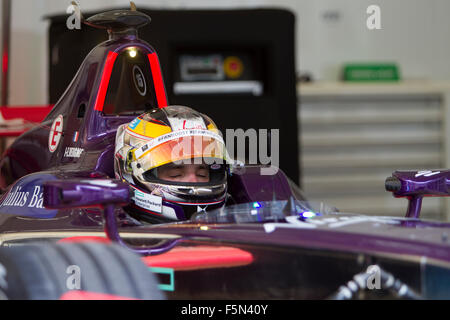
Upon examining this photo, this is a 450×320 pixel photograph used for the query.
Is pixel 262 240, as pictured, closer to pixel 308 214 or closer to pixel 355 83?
pixel 308 214

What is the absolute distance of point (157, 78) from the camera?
7.00 ft

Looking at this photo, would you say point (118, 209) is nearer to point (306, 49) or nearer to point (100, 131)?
point (100, 131)

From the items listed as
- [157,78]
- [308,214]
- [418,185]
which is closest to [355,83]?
[157,78]

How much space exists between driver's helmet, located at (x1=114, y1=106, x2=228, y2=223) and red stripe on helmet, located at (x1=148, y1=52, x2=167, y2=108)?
35 cm

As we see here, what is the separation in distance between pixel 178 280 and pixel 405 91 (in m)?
3.64

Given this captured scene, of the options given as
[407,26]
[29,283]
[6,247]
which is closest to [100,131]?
[6,247]

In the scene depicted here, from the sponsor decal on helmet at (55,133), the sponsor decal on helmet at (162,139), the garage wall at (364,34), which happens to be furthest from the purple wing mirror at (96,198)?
the garage wall at (364,34)

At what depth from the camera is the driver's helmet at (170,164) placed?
66.6 inches

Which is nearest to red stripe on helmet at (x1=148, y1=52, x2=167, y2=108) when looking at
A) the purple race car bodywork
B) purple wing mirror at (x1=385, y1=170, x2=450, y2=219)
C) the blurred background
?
the purple race car bodywork

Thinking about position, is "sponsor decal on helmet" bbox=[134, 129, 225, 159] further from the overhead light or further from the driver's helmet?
the overhead light

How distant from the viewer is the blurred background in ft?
14.6

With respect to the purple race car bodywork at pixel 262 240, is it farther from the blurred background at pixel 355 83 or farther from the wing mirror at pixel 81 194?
the blurred background at pixel 355 83

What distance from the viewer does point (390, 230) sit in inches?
49.2

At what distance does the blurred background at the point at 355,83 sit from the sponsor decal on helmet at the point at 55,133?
6.65 feet
